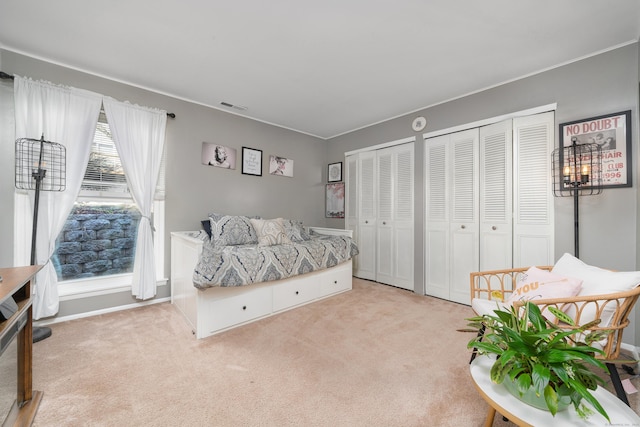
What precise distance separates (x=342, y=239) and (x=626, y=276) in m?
2.54

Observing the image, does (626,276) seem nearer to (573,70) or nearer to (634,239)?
(634,239)

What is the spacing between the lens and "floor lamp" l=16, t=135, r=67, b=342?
2168 mm

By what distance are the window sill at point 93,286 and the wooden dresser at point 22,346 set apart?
51.1 inches

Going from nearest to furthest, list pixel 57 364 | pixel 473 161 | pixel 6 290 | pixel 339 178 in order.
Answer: pixel 6 290, pixel 57 364, pixel 473 161, pixel 339 178

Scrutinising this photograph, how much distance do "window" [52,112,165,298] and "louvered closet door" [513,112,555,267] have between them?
3.96 metres

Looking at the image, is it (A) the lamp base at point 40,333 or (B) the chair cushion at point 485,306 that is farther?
(A) the lamp base at point 40,333

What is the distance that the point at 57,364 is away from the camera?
5.92 feet

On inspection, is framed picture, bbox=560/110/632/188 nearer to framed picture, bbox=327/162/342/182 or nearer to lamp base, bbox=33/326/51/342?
framed picture, bbox=327/162/342/182

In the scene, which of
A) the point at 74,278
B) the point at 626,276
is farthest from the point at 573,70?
the point at 74,278

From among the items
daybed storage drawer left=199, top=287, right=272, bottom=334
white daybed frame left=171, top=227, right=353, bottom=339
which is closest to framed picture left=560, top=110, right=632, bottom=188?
white daybed frame left=171, top=227, right=353, bottom=339

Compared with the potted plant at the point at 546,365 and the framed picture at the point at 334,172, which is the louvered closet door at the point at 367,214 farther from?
the potted plant at the point at 546,365

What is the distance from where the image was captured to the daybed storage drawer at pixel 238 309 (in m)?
2.27

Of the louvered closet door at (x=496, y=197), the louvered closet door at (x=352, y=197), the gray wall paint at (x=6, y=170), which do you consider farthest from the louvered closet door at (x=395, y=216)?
the gray wall paint at (x=6, y=170)

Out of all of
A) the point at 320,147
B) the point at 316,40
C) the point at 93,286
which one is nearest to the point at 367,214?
the point at 320,147
